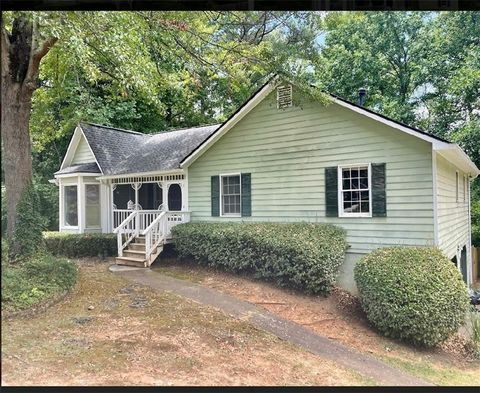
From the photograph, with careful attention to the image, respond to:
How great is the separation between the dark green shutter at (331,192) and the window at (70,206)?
553 centimetres

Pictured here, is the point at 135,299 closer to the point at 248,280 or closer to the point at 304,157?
the point at 248,280

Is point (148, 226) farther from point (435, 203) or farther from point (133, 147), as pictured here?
point (435, 203)

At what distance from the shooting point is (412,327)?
4.79 meters

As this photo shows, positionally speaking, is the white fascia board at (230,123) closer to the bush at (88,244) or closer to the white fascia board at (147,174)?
the white fascia board at (147,174)

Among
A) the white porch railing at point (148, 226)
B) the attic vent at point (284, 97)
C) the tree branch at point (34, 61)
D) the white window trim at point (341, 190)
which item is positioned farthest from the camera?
the white porch railing at point (148, 226)

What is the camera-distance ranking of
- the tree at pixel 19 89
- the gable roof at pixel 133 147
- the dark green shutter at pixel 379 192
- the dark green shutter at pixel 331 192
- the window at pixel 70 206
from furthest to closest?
the gable roof at pixel 133 147 < the window at pixel 70 206 < the dark green shutter at pixel 331 192 < the dark green shutter at pixel 379 192 < the tree at pixel 19 89

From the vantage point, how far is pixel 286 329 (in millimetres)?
4902

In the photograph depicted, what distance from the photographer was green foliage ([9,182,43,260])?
4848 millimetres

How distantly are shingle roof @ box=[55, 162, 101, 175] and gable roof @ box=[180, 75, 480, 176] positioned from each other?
2470 mm

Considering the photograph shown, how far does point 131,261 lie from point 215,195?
2.31 m

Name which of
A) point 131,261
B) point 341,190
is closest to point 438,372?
point 341,190

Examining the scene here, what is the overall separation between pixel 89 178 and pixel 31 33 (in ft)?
14.8

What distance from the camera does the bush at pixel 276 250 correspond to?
19.8 ft

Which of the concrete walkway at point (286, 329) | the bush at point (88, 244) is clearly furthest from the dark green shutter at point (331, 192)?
the bush at point (88, 244)
